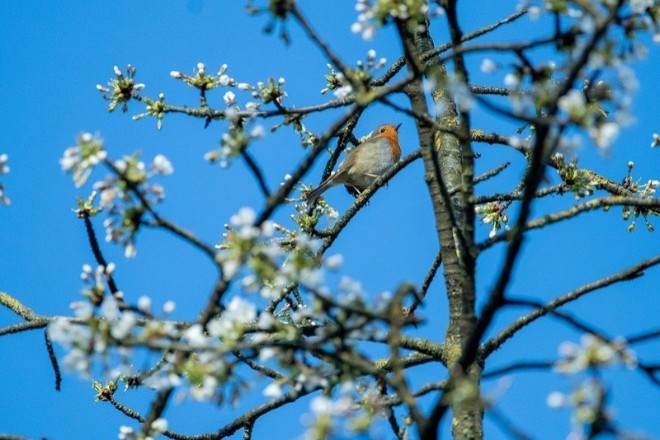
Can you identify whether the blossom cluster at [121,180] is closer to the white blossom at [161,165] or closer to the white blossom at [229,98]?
the white blossom at [161,165]

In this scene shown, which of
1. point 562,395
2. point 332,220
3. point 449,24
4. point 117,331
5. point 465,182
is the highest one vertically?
point 332,220

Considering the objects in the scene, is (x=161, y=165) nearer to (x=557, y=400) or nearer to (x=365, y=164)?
(x=557, y=400)

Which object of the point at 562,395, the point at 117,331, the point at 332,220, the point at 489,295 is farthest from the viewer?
the point at 332,220

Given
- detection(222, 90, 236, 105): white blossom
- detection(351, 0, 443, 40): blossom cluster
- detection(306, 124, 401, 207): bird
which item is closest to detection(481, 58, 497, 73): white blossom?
detection(351, 0, 443, 40): blossom cluster

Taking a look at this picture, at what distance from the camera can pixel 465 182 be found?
315 centimetres

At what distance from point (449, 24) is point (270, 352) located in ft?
4.20

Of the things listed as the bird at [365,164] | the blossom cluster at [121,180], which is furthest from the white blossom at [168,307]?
the bird at [365,164]

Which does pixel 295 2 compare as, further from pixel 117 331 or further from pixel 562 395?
pixel 562 395

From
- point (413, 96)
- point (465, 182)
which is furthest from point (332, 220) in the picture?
point (465, 182)

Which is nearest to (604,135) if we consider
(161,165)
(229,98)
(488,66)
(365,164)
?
(488,66)

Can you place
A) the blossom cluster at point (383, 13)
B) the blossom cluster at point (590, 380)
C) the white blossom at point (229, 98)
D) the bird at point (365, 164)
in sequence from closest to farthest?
the blossom cluster at point (590, 380) < the blossom cluster at point (383, 13) < the white blossom at point (229, 98) < the bird at point (365, 164)

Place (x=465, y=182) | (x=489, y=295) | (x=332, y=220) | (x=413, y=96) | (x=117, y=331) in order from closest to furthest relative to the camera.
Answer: (x=117, y=331) → (x=489, y=295) → (x=465, y=182) → (x=413, y=96) → (x=332, y=220)

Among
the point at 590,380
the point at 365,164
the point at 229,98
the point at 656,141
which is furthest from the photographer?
the point at 365,164

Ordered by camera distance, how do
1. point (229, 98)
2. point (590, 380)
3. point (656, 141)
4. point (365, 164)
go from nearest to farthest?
point (590, 380)
point (656, 141)
point (229, 98)
point (365, 164)
